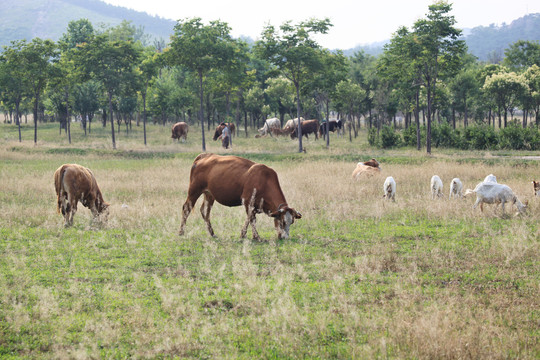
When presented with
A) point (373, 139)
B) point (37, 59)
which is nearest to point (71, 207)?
point (373, 139)

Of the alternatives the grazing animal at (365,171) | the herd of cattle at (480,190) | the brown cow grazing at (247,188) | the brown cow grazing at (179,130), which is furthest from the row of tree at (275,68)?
the brown cow grazing at (247,188)

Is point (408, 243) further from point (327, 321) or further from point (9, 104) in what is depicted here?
point (9, 104)

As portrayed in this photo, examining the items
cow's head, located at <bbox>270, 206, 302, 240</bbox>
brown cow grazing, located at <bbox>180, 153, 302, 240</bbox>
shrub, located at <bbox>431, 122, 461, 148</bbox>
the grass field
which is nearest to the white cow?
shrub, located at <bbox>431, 122, 461, 148</bbox>

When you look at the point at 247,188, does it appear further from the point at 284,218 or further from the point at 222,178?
the point at 284,218

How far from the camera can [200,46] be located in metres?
37.4

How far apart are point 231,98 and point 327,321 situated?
53461 millimetres

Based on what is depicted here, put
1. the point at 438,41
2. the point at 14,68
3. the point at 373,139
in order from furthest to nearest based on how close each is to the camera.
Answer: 1. the point at 14,68
2. the point at 373,139
3. the point at 438,41

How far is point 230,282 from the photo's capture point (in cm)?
811

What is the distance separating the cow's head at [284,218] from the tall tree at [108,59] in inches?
1263

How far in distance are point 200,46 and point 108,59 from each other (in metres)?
9.14

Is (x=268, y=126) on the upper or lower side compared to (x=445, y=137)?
upper

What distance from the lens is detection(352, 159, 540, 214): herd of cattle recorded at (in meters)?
13.4

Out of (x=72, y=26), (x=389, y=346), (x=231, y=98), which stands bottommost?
(x=389, y=346)

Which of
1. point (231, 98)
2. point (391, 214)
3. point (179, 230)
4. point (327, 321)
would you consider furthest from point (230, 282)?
point (231, 98)
